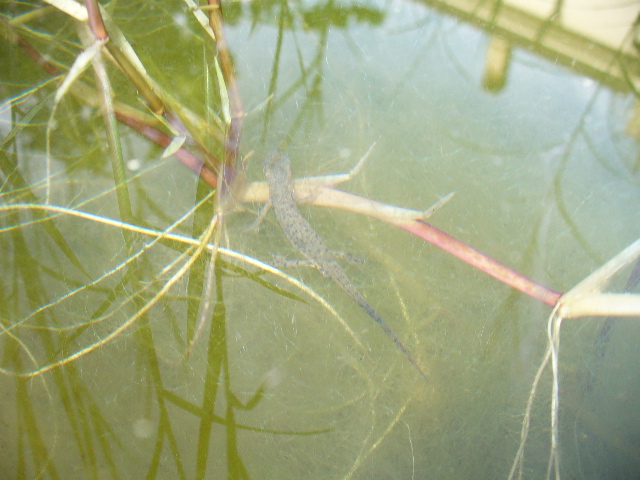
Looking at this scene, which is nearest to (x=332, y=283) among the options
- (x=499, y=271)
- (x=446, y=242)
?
(x=446, y=242)

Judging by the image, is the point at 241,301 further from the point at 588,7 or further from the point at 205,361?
the point at 588,7

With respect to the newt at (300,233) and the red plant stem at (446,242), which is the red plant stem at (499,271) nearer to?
the red plant stem at (446,242)

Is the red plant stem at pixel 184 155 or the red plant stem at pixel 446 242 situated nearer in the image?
the red plant stem at pixel 446 242

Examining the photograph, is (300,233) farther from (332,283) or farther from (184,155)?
(184,155)

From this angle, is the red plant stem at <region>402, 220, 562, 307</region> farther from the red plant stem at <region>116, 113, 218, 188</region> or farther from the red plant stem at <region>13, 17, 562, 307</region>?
the red plant stem at <region>116, 113, 218, 188</region>

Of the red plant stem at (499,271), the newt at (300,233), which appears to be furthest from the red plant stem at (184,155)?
the red plant stem at (499,271)

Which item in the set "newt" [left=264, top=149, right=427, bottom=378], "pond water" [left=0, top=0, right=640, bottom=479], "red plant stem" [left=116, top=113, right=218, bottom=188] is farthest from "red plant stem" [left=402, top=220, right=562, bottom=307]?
"red plant stem" [left=116, top=113, right=218, bottom=188]
